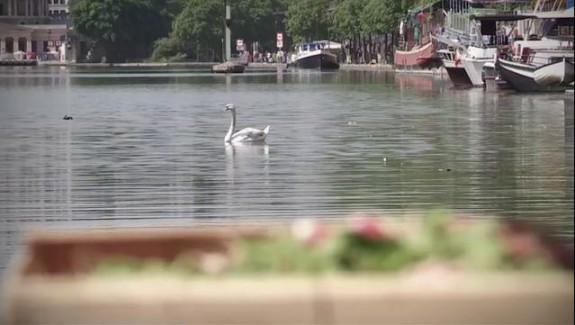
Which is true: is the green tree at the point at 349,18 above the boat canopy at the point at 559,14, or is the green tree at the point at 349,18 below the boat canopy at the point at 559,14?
above

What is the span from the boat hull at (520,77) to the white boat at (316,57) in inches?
2652

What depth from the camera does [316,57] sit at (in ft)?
409

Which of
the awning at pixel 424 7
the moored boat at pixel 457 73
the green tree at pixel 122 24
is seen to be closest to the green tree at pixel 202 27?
the green tree at pixel 122 24

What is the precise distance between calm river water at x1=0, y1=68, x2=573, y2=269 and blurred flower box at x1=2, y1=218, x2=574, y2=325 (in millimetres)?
748

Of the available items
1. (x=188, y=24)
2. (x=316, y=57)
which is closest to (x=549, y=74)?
(x=316, y=57)

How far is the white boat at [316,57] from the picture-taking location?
124312 mm

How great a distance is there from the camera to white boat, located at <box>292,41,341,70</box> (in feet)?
408

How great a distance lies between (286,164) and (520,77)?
32.7 m

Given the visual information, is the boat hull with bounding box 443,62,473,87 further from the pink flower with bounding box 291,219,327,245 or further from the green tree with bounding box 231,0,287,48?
the green tree with bounding box 231,0,287,48

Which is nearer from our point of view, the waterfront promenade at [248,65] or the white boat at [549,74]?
the white boat at [549,74]

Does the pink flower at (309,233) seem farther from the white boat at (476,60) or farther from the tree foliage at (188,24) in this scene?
the tree foliage at (188,24)

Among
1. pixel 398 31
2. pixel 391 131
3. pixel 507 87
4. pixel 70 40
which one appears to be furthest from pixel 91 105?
pixel 70 40

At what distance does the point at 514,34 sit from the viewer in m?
69.9

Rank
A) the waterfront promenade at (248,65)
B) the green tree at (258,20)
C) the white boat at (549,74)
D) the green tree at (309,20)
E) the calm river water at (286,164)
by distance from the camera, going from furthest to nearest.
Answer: the green tree at (258,20), the green tree at (309,20), the waterfront promenade at (248,65), the white boat at (549,74), the calm river water at (286,164)
